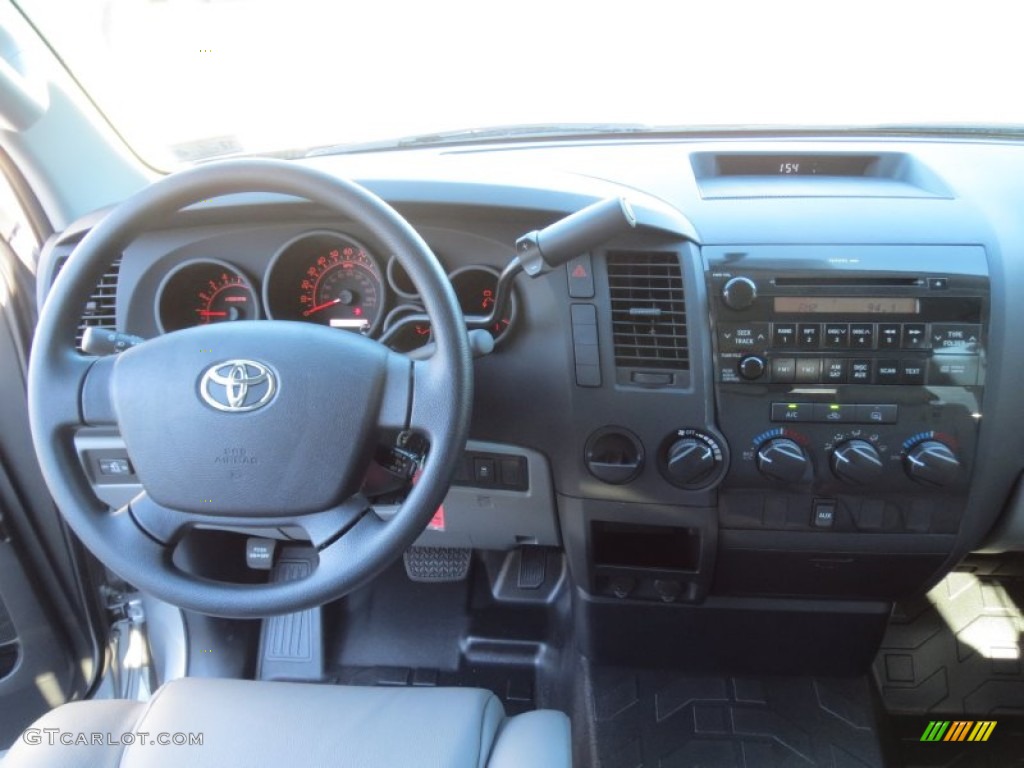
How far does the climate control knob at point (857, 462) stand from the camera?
1534mm

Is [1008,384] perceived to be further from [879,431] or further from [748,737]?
[748,737]

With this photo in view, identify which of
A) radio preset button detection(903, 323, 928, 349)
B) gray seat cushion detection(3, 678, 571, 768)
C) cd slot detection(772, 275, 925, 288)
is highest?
cd slot detection(772, 275, 925, 288)

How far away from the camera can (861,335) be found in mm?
1508

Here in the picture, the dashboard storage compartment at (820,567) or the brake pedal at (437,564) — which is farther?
the brake pedal at (437,564)

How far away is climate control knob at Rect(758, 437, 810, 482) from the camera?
1552mm

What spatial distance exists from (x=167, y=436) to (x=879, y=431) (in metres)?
1.32

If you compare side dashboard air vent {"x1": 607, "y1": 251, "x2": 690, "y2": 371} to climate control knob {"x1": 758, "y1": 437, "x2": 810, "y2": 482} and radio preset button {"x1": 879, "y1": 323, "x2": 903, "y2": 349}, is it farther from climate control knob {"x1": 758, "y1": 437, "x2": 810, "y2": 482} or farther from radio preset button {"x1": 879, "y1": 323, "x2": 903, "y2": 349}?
radio preset button {"x1": 879, "y1": 323, "x2": 903, "y2": 349}

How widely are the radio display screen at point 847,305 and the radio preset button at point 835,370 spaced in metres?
0.09

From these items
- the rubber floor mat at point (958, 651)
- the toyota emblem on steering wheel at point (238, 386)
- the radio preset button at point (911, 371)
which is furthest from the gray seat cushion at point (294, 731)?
the rubber floor mat at point (958, 651)

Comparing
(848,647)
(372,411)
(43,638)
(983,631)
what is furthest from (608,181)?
(43,638)

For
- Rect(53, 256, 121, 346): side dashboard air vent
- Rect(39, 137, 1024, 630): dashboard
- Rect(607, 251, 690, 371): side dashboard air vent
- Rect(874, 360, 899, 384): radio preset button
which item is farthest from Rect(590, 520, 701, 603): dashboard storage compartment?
Rect(53, 256, 121, 346): side dashboard air vent

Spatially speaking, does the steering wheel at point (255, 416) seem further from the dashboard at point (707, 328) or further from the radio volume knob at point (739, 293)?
the radio volume knob at point (739, 293)

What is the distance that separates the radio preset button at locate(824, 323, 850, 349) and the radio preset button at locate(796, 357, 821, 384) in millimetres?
39

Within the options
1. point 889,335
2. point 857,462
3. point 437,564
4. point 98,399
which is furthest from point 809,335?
point 437,564
